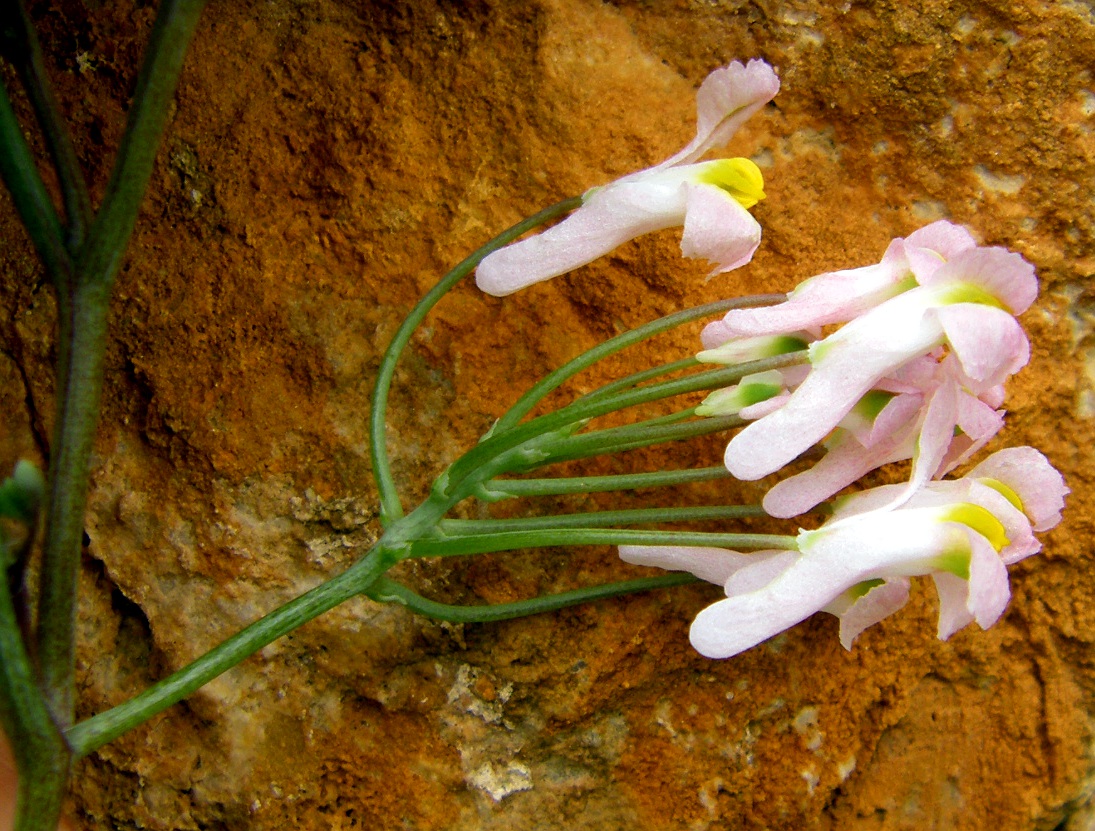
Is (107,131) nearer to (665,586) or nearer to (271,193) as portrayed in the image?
(271,193)

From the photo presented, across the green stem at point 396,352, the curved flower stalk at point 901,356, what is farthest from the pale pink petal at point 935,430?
the green stem at point 396,352

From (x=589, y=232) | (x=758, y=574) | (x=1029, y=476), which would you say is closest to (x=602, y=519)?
(x=758, y=574)

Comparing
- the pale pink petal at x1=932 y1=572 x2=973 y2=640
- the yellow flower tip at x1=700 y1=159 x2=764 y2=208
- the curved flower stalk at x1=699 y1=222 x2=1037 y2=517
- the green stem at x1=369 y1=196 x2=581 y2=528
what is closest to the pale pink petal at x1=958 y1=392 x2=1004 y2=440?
the curved flower stalk at x1=699 y1=222 x2=1037 y2=517

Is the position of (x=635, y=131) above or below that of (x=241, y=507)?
above

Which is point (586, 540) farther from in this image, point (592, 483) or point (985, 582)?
point (985, 582)

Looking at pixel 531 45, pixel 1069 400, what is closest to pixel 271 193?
pixel 531 45

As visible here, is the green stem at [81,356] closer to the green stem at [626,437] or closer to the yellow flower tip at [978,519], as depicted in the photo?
the green stem at [626,437]
